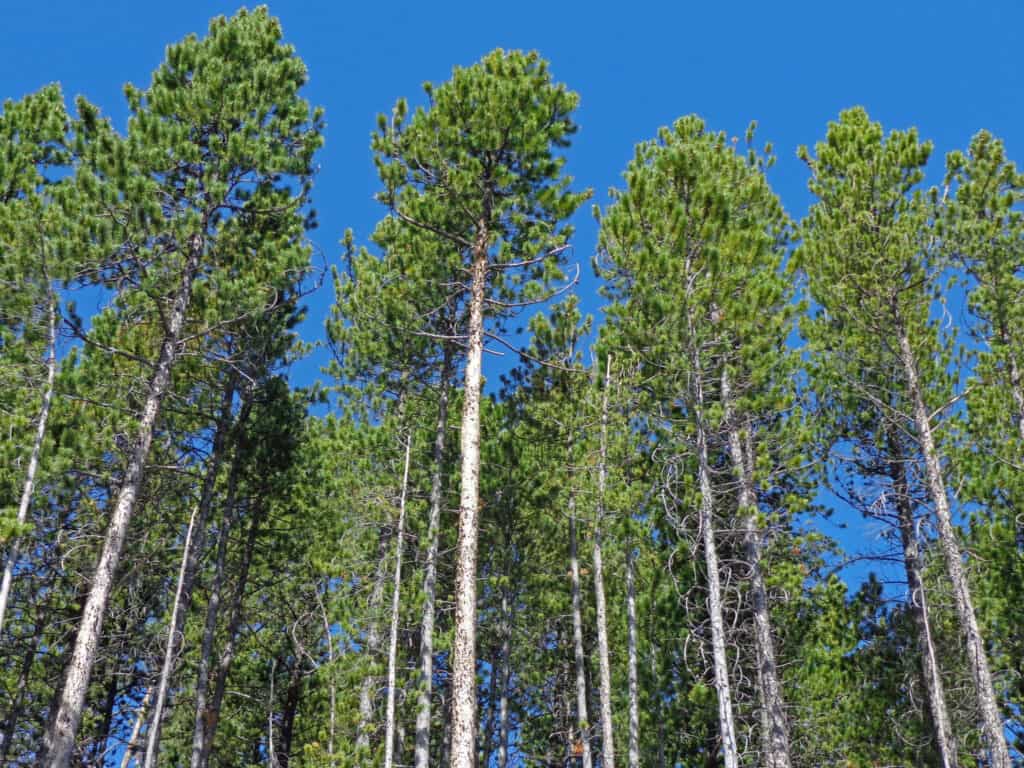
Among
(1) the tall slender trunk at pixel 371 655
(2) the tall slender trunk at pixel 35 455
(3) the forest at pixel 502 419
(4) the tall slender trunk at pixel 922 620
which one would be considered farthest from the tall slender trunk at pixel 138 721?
(4) the tall slender trunk at pixel 922 620

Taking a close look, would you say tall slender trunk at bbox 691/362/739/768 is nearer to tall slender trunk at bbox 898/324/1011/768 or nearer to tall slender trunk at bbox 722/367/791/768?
tall slender trunk at bbox 722/367/791/768

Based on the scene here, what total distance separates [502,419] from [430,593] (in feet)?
12.1

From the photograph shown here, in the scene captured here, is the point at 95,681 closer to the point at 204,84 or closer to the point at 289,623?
the point at 289,623

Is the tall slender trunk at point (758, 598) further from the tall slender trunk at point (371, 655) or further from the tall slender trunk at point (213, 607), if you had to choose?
the tall slender trunk at point (213, 607)

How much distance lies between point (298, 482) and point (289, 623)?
3.02 m

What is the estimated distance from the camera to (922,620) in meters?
12.6

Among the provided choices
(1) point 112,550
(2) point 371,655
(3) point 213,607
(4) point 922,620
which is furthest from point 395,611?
(4) point 922,620

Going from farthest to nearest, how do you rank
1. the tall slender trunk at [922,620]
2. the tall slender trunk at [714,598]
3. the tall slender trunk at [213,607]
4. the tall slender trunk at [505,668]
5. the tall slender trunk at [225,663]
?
the tall slender trunk at [505,668]
the tall slender trunk at [225,663]
the tall slender trunk at [213,607]
the tall slender trunk at [922,620]
the tall slender trunk at [714,598]

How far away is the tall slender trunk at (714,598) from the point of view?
910cm

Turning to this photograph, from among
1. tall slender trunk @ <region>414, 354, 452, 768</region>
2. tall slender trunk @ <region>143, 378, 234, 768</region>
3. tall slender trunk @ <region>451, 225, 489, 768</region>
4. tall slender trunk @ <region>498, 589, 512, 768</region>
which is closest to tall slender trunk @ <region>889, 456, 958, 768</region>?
tall slender trunk @ <region>451, 225, 489, 768</region>

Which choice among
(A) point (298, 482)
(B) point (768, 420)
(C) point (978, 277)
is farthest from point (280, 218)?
(C) point (978, 277)

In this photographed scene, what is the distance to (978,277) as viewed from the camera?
1440 cm

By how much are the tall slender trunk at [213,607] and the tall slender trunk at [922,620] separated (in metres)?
10.2

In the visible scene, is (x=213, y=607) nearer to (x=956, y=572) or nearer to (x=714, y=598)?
(x=714, y=598)
